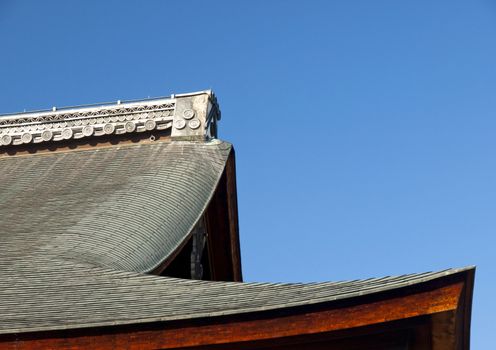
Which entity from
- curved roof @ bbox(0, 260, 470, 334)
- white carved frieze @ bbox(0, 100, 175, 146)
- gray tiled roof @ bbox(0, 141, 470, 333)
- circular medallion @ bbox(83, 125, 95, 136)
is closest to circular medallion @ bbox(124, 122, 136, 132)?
white carved frieze @ bbox(0, 100, 175, 146)

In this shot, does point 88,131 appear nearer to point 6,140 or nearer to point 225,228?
point 6,140

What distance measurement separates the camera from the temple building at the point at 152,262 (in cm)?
603

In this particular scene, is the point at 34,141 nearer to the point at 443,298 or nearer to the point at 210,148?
the point at 210,148

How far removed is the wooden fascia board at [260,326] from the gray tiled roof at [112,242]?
0.22 feet

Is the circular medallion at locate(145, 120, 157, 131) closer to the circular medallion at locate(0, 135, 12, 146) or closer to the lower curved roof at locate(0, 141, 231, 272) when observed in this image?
the lower curved roof at locate(0, 141, 231, 272)

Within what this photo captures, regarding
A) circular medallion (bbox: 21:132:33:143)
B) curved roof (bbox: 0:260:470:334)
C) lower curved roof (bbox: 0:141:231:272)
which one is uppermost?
circular medallion (bbox: 21:132:33:143)

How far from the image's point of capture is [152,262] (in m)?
8.73

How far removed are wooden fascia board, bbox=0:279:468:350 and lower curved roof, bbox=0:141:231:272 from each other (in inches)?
59.9

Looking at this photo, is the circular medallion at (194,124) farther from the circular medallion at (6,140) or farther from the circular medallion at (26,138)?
the circular medallion at (6,140)

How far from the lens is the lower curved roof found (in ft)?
27.6

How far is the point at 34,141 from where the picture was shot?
13.1 m

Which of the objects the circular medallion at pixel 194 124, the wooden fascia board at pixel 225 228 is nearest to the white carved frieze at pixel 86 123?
the circular medallion at pixel 194 124

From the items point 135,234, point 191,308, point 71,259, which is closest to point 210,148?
point 135,234

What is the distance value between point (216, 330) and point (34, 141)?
758 cm
